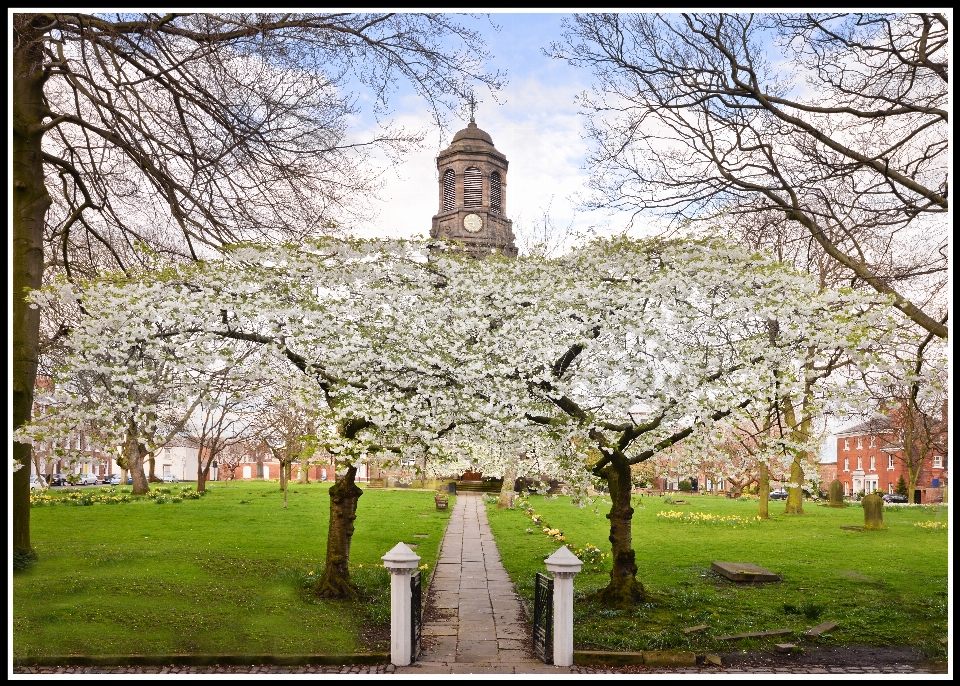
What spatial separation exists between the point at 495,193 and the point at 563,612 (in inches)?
847

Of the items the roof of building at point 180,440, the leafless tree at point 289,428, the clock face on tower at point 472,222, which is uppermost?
the clock face on tower at point 472,222

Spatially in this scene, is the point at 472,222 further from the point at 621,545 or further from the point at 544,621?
the point at 544,621

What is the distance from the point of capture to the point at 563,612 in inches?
299

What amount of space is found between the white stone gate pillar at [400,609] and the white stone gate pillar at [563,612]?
1596mm

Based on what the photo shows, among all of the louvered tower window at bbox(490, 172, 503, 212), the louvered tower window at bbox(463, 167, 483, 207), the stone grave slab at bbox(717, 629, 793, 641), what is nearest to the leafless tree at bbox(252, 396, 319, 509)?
the stone grave slab at bbox(717, 629, 793, 641)

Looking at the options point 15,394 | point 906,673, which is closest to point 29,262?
point 15,394

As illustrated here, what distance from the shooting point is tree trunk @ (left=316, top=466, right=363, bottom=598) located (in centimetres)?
983

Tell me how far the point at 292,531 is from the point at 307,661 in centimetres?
978

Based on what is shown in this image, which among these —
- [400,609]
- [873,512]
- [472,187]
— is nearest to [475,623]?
[400,609]

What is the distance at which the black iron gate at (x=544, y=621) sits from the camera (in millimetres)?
7723

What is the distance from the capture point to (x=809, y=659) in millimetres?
7945

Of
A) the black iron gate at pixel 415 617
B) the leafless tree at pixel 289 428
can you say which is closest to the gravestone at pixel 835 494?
the leafless tree at pixel 289 428

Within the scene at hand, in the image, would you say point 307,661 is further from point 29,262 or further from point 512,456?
point 29,262

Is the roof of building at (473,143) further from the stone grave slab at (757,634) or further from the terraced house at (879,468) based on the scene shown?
the terraced house at (879,468)
